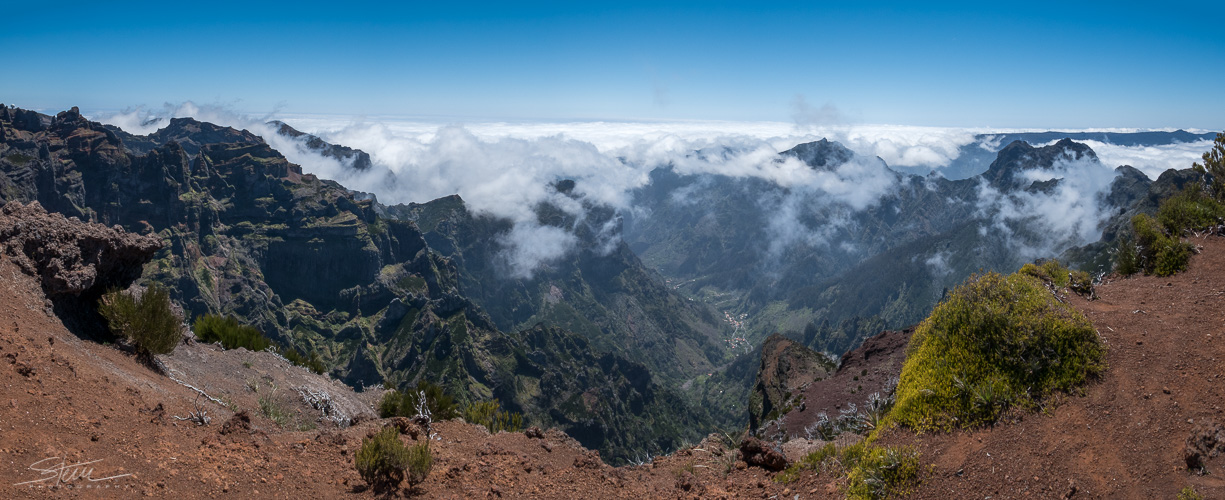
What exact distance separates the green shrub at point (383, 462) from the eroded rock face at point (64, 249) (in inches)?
386

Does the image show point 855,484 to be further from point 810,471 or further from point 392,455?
point 392,455

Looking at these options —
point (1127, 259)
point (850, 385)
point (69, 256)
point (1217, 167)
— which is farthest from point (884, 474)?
point (850, 385)

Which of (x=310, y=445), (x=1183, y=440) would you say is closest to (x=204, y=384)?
(x=310, y=445)

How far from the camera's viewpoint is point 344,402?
17.5 meters

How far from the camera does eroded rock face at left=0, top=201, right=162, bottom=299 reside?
1308 cm

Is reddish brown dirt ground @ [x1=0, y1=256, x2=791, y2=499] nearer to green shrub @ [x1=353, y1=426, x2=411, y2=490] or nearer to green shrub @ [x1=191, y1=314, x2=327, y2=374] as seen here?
green shrub @ [x1=353, y1=426, x2=411, y2=490]

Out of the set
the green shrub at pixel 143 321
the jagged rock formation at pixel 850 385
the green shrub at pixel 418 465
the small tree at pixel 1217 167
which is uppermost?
the small tree at pixel 1217 167

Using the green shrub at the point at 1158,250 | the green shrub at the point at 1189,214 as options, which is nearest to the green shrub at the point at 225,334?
the green shrub at the point at 1158,250

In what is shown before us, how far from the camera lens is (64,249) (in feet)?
44.4

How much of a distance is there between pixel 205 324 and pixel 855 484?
23571 mm

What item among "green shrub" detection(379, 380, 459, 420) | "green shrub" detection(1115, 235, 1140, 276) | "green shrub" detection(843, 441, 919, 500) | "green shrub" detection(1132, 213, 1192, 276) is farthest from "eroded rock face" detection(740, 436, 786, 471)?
"green shrub" detection(1115, 235, 1140, 276)

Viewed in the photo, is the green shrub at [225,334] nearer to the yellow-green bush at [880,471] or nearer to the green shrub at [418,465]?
the green shrub at [418,465]

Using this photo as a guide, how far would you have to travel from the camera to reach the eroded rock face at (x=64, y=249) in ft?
42.9

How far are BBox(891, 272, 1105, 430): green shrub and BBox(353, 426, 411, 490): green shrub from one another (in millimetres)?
9543
